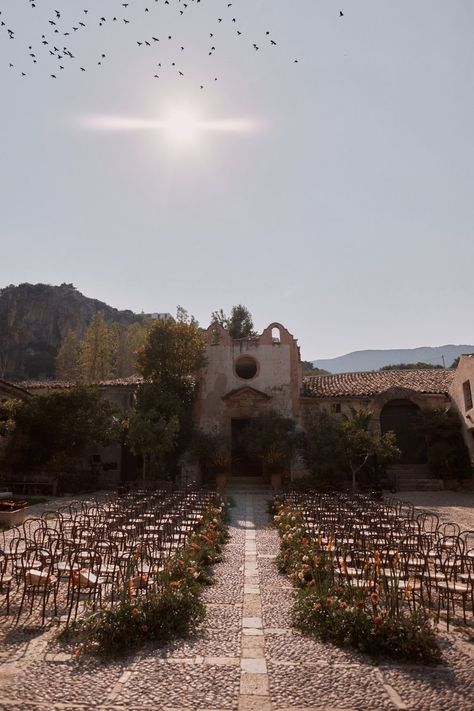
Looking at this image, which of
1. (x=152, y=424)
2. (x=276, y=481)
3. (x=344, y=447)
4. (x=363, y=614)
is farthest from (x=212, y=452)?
(x=363, y=614)

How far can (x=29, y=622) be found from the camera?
6.30 m

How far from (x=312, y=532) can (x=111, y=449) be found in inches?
731

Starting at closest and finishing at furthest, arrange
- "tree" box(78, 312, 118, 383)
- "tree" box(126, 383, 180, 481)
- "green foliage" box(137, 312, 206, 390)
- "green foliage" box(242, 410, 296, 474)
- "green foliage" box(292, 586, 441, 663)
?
"green foliage" box(292, 586, 441, 663) < "tree" box(126, 383, 180, 481) < "green foliage" box(242, 410, 296, 474) < "green foliage" box(137, 312, 206, 390) < "tree" box(78, 312, 118, 383)

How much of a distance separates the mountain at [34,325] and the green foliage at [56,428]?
126 ft

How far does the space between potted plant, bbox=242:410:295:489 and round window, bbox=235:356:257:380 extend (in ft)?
11.6

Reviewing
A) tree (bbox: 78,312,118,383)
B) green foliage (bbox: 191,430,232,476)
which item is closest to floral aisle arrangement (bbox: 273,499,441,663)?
green foliage (bbox: 191,430,232,476)

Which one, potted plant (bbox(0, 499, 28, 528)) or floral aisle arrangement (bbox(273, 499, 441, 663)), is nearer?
floral aisle arrangement (bbox(273, 499, 441, 663))

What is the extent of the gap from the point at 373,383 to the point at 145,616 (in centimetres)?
2498

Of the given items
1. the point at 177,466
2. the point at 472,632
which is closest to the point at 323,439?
the point at 177,466

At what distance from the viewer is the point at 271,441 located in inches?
978

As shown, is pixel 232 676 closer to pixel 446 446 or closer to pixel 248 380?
pixel 446 446

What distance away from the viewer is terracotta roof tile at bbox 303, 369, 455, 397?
27.2 metres

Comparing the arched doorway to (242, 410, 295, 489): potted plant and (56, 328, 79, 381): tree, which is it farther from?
(56, 328, 79, 381): tree

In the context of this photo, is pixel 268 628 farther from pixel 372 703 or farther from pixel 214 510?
pixel 214 510
